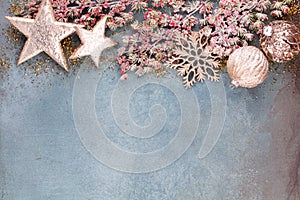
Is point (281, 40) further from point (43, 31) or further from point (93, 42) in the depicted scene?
point (43, 31)

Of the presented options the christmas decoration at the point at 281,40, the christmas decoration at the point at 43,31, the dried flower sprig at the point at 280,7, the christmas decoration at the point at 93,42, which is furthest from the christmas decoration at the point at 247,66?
the christmas decoration at the point at 43,31

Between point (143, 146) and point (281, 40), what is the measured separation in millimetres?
834

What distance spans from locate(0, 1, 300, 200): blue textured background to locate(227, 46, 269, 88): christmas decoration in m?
0.12

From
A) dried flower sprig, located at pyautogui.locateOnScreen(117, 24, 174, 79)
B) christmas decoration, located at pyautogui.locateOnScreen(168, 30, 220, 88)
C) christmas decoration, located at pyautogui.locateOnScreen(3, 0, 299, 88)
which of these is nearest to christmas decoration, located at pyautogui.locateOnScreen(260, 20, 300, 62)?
christmas decoration, located at pyautogui.locateOnScreen(3, 0, 299, 88)

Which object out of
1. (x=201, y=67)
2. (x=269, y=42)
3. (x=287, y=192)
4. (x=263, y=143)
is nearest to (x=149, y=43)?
(x=201, y=67)

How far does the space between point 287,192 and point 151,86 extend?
863 millimetres

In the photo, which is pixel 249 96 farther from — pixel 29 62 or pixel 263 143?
pixel 29 62

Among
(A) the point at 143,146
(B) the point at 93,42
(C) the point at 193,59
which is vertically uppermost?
(B) the point at 93,42

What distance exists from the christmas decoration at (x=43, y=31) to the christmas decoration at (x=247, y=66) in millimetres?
789

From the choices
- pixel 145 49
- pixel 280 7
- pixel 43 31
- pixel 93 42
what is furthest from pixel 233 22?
pixel 43 31

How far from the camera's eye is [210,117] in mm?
2287

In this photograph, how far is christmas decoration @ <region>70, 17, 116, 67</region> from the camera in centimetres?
222

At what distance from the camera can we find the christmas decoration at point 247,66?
2.12 m

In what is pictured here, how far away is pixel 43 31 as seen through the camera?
221 cm
